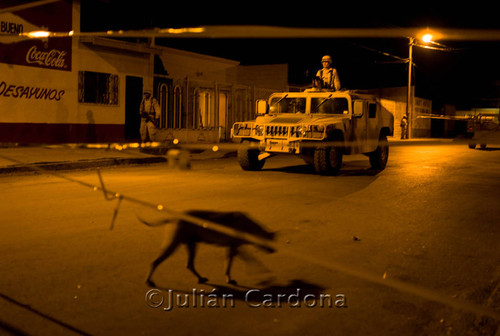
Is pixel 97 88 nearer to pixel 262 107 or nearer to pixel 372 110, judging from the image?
pixel 262 107

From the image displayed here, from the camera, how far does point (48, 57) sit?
54.6 ft

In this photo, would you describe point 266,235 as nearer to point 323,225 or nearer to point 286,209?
point 323,225

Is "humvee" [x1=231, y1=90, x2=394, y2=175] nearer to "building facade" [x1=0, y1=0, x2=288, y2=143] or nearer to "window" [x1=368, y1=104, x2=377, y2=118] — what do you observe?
"window" [x1=368, y1=104, x2=377, y2=118]

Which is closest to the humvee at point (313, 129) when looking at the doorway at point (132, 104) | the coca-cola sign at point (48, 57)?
the coca-cola sign at point (48, 57)

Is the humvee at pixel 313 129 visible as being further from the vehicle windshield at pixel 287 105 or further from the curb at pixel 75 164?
the curb at pixel 75 164

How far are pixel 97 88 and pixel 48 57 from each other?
2060mm

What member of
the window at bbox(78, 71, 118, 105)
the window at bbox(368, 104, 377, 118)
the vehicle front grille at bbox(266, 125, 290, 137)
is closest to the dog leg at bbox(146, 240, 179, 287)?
→ the vehicle front grille at bbox(266, 125, 290, 137)

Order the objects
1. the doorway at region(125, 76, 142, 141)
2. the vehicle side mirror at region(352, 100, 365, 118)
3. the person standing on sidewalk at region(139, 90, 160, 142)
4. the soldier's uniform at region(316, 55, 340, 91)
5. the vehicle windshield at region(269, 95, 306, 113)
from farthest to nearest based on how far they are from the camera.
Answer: the doorway at region(125, 76, 142, 141), the person standing on sidewalk at region(139, 90, 160, 142), the soldier's uniform at region(316, 55, 340, 91), the vehicle windshield at region(269, 95, 306, 113), the vehicle side mirror at region(352, 100, 365, 118)

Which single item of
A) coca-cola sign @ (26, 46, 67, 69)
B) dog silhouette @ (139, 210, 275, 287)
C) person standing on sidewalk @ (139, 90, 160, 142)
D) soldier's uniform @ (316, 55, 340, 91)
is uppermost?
coca-cola sign @ (26, 46, 67, 69)

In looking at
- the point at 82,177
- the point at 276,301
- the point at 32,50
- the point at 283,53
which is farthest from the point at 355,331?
the point at 283,53

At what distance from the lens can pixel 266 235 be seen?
4973 millimetres

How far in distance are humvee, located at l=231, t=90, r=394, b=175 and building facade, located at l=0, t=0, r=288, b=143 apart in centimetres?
670

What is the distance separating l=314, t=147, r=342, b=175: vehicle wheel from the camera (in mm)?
12234

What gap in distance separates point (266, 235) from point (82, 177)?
749cm
